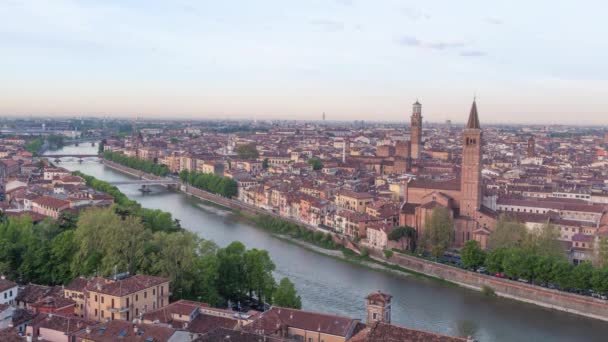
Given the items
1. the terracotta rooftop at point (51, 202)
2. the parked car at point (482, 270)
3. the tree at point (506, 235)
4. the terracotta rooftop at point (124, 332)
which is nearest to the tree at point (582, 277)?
the parked car at point (482, 270)

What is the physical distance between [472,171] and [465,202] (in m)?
1.11

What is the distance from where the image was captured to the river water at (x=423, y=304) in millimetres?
14156

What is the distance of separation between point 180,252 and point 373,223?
987 centimetres

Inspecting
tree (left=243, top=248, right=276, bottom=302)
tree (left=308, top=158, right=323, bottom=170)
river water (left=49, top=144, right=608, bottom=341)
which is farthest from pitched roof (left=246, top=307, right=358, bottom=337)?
tree (left=308, top=158, right=323, bottom=170)

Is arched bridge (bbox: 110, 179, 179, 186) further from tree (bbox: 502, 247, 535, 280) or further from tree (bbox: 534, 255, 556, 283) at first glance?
tree (bbox: 534, 255, 556, 283)

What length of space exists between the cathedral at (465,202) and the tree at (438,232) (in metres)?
0.69

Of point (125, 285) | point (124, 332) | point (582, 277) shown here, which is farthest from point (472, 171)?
point (124, 332)

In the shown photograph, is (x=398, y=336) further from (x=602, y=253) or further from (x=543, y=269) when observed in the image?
(x=602, y=253)

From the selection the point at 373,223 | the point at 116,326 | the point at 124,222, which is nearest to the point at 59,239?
the point at 124,222

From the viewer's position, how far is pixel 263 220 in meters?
26.6

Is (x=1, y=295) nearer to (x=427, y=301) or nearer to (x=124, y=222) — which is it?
(x=124, y=222)

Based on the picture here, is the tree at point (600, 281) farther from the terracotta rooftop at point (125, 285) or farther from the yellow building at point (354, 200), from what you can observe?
the yellow building at point (354, 200)

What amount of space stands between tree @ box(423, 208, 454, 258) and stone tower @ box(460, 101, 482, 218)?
1.83 metres

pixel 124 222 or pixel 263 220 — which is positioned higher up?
pixel 124 222
